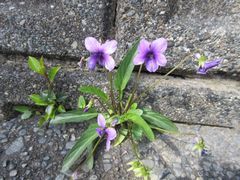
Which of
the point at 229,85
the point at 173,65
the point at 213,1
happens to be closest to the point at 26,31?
the point at 173,65

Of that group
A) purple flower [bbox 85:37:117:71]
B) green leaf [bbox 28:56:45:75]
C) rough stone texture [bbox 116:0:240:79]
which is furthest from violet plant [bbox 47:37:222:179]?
green leaf [bbox 28:56:45:75]

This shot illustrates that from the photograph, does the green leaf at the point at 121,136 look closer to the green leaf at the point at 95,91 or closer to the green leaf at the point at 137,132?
the green leaf at the point at 137,132

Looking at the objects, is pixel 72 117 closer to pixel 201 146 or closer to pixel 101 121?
pixel 101 121

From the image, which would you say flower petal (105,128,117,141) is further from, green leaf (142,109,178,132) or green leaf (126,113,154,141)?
green leaf (142,109,178,132)

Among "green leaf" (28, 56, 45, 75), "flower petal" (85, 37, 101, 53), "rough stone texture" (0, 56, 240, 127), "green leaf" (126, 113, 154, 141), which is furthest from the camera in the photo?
"rough stone texture" (0, 56, 240, 127)

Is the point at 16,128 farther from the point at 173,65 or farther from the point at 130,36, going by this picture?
the point at 173,65

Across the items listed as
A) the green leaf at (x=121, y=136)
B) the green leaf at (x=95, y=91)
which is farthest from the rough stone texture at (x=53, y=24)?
the green leaf at (x=121, y=136)

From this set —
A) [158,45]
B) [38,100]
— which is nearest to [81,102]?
[38,100]
